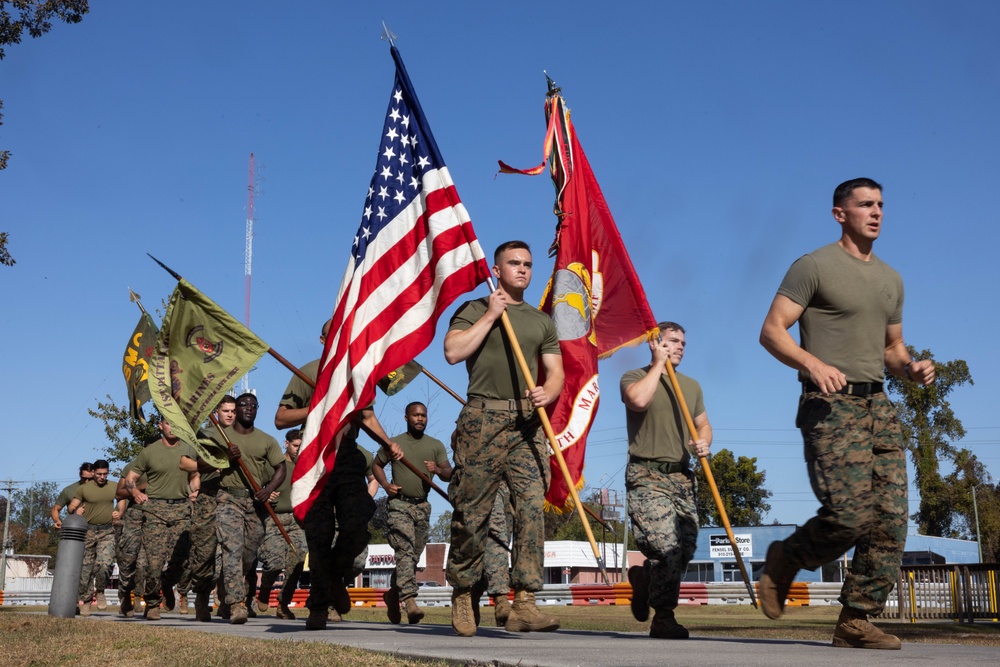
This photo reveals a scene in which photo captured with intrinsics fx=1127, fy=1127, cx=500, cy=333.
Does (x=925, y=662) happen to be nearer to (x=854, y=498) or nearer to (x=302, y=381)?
(x=854, y=498)

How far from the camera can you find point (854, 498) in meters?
5.94

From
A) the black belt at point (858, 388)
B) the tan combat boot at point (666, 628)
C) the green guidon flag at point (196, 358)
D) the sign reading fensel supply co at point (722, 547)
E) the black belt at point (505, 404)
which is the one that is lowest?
the tan combat boot at point (666, 628)

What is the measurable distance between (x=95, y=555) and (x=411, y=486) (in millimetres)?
6796

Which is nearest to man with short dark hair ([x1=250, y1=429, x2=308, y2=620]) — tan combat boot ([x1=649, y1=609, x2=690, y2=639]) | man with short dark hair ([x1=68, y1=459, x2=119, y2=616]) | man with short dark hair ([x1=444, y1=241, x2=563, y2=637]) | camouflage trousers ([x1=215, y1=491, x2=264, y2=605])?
camouflage trousers ([x1=215, y1=491, x2=264, y2=605])

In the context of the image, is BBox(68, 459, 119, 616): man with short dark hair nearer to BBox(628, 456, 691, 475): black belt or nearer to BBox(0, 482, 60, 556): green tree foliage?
BBox(628, 456, 691, 475): black belt

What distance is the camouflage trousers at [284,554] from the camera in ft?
47.4

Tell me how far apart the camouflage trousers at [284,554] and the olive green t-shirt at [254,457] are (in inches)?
59.3

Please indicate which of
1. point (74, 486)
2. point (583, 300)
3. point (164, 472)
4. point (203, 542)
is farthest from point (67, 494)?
point (583, 300)

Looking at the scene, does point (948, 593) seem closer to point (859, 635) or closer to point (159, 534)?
point (159, 534)

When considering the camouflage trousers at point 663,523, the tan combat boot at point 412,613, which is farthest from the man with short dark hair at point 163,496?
the camouflage trousers at point 663,523

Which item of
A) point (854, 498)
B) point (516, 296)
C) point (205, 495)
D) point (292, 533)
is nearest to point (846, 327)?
point (854, 498)

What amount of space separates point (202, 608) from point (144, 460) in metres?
2.57

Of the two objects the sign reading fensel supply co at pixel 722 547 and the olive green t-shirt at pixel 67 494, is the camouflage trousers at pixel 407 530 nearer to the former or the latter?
the olive green t-shirt at pixel 67 494

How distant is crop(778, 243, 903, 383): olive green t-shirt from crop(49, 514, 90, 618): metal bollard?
33.1ft
